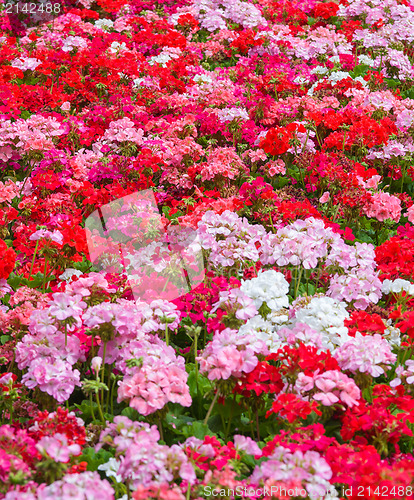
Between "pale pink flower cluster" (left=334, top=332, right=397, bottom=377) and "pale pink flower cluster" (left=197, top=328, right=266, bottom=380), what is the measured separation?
359 millimetres

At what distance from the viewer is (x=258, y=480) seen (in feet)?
6.68

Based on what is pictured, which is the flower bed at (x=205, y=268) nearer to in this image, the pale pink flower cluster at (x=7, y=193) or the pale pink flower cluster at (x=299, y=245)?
the pale pink flower cluster at (x=299, y=245)

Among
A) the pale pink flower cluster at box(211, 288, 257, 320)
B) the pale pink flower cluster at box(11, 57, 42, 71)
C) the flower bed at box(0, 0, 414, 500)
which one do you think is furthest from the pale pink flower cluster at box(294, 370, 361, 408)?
the pale pink flower cluster at box(11, 57, 42, 71)

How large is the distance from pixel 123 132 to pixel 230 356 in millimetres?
2965

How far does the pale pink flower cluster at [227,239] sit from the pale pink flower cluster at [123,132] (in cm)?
161

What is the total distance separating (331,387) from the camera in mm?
2285

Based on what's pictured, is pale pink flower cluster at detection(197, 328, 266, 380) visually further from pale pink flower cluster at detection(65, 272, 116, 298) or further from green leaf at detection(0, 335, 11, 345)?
green leaf at detection(0, 335, 11, 345)

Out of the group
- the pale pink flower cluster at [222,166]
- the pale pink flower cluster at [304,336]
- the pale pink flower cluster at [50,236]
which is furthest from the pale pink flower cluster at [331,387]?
the pale pink flower cluster at [222,166]

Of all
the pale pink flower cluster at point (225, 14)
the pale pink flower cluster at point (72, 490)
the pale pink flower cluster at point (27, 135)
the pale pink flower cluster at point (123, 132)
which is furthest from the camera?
the pale pink flower cluster at point (225, 14)

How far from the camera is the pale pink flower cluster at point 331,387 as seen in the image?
2268 mm

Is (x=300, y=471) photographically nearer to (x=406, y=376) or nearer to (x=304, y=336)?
(x=304, y=336)

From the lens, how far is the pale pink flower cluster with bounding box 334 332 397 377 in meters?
2.44

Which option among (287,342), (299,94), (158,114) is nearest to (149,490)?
(287,342)

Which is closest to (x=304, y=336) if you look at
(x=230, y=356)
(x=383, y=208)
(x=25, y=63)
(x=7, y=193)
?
(x=230, y=356)
